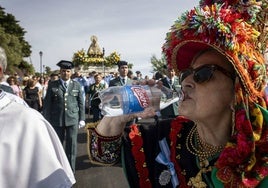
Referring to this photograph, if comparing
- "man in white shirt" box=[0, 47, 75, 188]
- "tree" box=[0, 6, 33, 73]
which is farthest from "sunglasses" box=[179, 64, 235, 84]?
"tree" box=[0, 6, 33, 73]

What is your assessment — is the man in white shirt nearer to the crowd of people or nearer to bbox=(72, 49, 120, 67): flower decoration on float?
the crowd of people

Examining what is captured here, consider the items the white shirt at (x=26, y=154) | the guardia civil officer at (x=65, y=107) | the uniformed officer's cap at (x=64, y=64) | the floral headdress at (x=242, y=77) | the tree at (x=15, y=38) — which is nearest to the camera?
the floral headdress at (x=242, y=77)

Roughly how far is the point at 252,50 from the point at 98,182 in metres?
4.28

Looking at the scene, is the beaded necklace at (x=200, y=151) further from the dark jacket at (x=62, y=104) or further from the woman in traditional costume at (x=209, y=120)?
the dark jacket at (x=62, y=104)

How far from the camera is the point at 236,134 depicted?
5.48ft

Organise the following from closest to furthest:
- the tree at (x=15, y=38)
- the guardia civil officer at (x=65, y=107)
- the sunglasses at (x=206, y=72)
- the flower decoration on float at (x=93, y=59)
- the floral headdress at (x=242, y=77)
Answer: the floral headdress at (x=242, y=77)
the sunglasses at (x=206, y=72)
the guardia civil officer at (x=65, y=107)
the flower decoration on float at (x=93, y=59)
the tree at (x=15, y=38)

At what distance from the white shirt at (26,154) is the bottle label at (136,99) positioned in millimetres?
624

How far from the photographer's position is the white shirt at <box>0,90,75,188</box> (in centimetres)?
213

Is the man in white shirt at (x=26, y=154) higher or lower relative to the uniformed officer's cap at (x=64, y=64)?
lower

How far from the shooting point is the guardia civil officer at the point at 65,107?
6.15m

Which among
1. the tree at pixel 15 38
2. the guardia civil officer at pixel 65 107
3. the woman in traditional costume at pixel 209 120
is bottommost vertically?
the guardia civil officer at pixel 65 107

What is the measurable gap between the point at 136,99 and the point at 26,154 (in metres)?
0.81

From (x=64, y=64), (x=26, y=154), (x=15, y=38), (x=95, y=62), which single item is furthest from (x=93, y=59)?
(x=26, y=154)

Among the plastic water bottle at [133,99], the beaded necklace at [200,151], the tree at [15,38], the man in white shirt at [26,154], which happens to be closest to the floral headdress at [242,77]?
the beaded necklace at [200,151]
